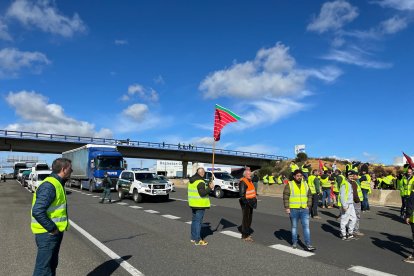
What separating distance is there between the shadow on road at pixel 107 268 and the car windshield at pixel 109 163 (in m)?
23.2

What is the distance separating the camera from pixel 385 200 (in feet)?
70.4

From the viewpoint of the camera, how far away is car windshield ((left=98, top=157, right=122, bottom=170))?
30469 mm

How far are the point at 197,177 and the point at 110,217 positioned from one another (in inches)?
250

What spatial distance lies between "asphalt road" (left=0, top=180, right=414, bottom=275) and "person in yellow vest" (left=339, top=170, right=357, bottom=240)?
321mm

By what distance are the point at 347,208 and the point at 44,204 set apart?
7.74 m

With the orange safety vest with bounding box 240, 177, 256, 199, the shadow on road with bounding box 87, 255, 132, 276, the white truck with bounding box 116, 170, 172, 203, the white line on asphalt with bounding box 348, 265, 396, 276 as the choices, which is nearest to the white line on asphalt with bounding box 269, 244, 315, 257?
the white line on asphalt with bounding box 348, 265, 396, 276

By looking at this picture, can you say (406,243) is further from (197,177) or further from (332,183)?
(332,183)

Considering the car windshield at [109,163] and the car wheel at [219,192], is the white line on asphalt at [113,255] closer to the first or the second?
the car wheel at [219,192]

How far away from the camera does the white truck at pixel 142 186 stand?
2139 cm

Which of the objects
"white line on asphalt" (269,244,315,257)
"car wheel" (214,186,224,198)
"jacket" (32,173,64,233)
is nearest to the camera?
"jacket" (32,173,64,233)

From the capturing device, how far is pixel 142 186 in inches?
844

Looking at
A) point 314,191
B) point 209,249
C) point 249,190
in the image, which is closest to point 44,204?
point 209,249

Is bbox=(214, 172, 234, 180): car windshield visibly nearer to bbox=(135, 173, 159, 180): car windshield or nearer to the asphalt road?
bbox=(135, 173, 159, 180): car windshield

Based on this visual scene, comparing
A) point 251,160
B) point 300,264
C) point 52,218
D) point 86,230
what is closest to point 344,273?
point 300,264
